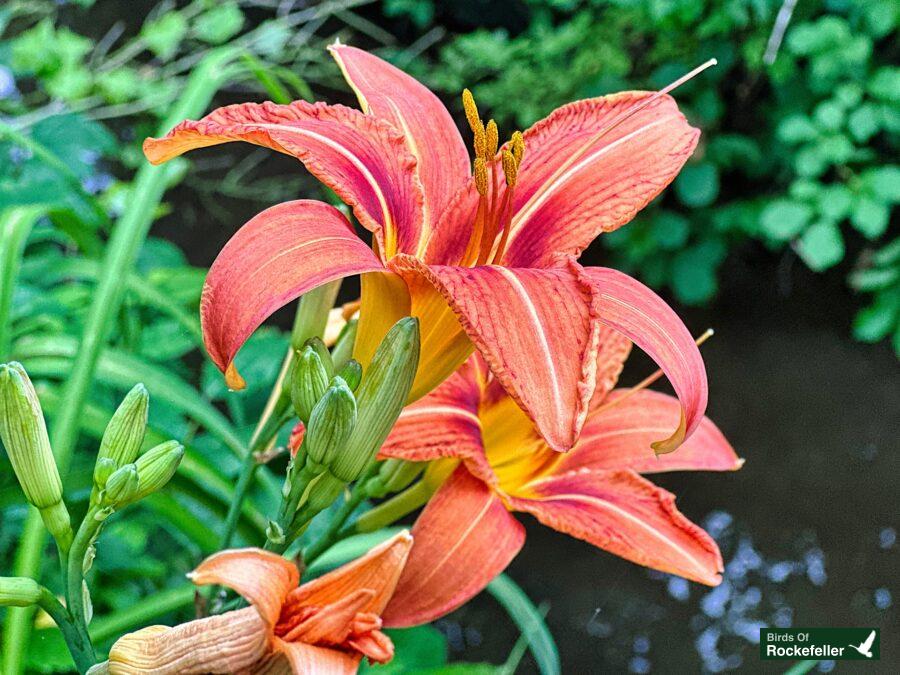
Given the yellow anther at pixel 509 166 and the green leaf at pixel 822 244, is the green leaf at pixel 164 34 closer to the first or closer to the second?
the green leaf at pixel 822 244

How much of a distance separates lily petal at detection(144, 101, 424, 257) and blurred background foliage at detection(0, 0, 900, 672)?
1.08ft

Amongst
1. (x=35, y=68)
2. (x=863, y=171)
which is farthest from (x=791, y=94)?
(x=35, y=68)

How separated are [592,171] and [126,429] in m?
0.23

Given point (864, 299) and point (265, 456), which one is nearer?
point (265, 456)

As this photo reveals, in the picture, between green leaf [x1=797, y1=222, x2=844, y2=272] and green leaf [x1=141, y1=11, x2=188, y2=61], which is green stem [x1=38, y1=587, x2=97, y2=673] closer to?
green leaf [x1=797, y1=222, x2=844, y2=272]

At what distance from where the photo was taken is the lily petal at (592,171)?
396 millimetres

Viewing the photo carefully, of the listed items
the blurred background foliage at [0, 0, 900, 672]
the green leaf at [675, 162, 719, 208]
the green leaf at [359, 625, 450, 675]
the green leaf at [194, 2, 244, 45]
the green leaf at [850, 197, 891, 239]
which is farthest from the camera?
the green leaf at [194, 2, 244, 45]

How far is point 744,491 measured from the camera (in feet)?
4.94

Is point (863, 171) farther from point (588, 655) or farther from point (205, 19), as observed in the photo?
point (205, 19)

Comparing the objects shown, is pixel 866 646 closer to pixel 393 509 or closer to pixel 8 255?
pixel 393 509

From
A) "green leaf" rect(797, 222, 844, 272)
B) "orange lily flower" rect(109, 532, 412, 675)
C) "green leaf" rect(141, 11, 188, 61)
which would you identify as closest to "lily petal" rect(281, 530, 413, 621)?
"orange lily flower" rect(109, 532, 412, 675)

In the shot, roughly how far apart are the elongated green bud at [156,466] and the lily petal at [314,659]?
3.3 inches

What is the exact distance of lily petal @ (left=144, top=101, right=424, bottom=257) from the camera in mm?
334

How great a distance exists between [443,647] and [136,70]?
1.38 m
